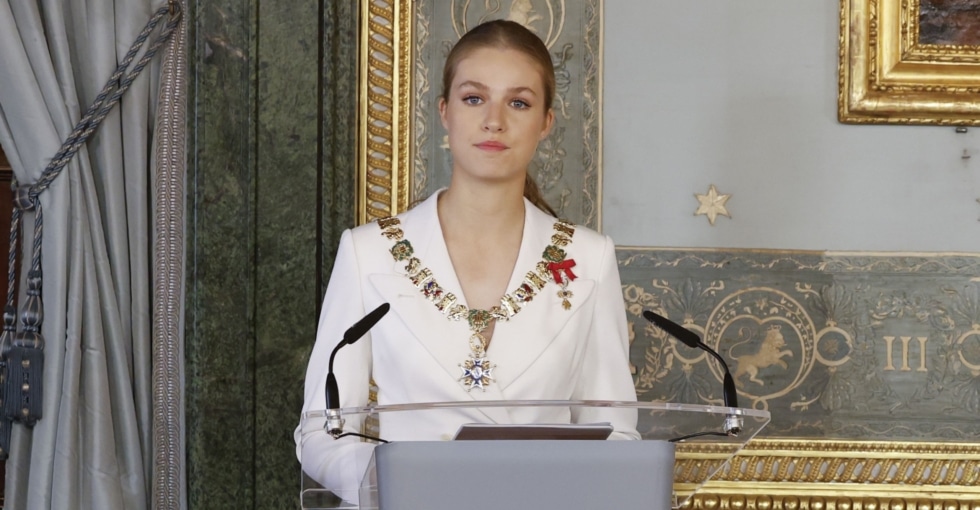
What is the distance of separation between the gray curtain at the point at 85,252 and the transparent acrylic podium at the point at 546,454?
1084 millimetres

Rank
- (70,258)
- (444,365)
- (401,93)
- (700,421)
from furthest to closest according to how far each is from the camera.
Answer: (401,93) → (70,258) → (444,365) → (700,421)

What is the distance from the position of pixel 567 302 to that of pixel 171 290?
0.99m

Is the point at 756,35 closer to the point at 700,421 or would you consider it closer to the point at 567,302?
the point at 567,302

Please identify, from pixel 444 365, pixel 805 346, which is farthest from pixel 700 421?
pixel 805 346

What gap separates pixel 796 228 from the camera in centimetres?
284

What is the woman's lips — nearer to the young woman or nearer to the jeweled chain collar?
the young woman

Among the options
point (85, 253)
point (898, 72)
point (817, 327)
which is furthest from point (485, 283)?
point (898, 72)

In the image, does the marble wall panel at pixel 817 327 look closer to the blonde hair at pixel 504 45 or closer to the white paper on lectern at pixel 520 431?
the blonde hair at pixel 504 45

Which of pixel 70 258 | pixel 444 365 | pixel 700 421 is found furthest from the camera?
pixel 70 258

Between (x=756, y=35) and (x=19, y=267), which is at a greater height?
(x=756, y=35)

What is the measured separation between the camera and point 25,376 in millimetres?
2473

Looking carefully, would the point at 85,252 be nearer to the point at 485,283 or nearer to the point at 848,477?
the point at 485,283

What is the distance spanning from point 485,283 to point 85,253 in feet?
3.00

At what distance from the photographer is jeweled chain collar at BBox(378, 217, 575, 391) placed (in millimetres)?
2027
